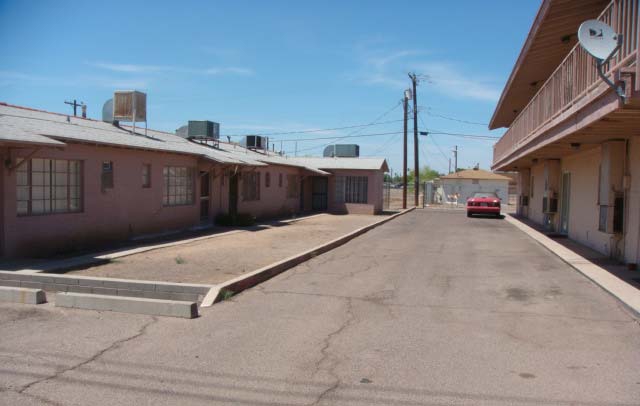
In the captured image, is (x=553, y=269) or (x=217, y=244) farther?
(x=217, y=244)

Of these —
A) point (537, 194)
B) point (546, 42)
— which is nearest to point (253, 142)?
point (537, 194)

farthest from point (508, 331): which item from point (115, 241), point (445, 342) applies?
point (115, 241)

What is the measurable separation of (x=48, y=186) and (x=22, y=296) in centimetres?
508

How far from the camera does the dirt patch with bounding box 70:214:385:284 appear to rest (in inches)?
388

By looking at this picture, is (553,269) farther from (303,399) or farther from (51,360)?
(51,360)

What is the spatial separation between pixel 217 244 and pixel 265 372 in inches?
380

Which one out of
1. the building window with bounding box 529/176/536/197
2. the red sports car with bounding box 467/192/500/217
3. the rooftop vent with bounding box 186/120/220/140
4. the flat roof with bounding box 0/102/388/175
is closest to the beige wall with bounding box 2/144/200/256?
the flat roof with bounding box 0/102/388/175

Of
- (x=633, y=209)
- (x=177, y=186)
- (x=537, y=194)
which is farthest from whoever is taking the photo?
(x=537, y=194)

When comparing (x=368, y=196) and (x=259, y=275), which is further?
(x=368, y=196)

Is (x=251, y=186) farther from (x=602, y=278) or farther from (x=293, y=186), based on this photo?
(x=602, y=278)

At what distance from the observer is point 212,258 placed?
12.1 m

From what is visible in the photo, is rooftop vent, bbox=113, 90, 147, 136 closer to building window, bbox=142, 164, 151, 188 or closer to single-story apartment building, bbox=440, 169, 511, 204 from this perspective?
building window, bbox=142, 164, 151, 188

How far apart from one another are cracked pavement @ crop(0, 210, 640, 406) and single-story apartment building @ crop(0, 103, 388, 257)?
13.9 ft

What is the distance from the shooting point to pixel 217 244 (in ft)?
47.9
